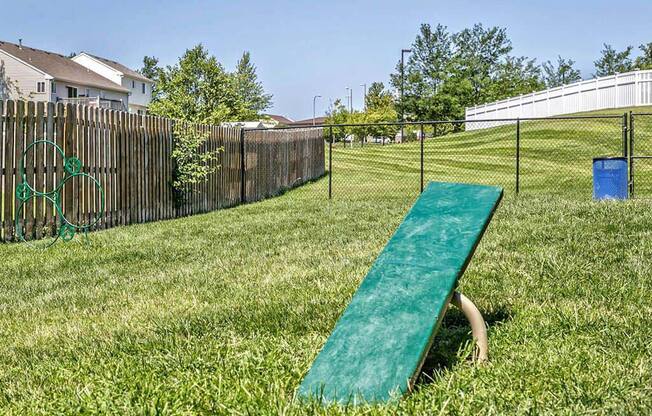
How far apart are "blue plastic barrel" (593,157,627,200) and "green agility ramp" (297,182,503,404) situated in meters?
9.08

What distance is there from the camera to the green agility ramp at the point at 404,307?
2484mm

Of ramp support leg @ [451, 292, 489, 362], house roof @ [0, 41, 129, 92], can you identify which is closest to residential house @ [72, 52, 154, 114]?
house roof @ [0, 41, 129, 92]

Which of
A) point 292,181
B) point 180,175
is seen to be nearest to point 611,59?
point 292,181

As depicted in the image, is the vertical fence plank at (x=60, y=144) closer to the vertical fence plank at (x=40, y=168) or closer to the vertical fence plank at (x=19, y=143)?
the vertical fence plank at (x=40, y=168)

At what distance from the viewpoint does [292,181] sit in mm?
18875

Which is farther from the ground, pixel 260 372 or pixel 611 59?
pixel 611 59

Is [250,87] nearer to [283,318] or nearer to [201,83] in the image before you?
[201,83]

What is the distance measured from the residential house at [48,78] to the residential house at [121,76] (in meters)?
5.68

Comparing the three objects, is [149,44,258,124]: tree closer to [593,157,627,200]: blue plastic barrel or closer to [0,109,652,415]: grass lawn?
[593,157,627,200]: blue plastic barrel

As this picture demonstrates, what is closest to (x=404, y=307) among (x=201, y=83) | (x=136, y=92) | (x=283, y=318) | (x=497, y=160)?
(x=283, y=318)

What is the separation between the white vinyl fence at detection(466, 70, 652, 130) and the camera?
31.1 meters

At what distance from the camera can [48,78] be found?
43969mm

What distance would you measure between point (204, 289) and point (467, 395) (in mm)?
2832

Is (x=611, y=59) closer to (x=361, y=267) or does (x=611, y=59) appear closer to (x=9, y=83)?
(x=9, y=83)
